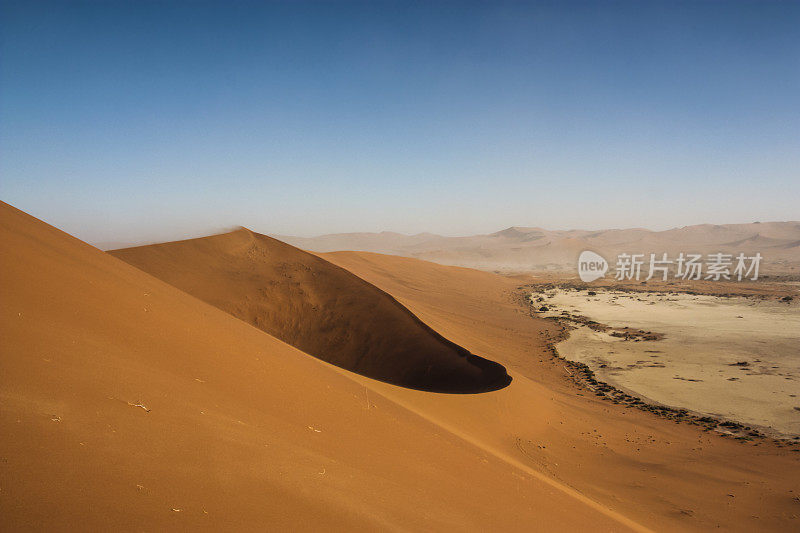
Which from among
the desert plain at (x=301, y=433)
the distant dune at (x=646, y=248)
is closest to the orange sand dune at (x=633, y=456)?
the desert plain at (x=301, y=433)

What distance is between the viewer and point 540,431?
10250 mm

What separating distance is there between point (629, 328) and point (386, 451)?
28072mm

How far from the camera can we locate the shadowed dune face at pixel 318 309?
42.1 ft

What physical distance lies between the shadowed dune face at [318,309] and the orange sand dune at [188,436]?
250 inches

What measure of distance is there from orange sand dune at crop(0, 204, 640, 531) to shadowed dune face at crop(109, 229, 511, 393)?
635 centimetres

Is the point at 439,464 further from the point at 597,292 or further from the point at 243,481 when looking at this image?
the point at 597,292

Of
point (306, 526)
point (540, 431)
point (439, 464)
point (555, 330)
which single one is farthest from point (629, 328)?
point (306, 526)

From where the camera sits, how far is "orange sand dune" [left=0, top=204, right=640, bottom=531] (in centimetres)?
221

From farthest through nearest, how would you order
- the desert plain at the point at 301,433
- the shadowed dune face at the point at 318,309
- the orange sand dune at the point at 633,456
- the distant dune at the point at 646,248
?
the distant dune at the point at 646,248 < the shadowed dune face at the point at 318,309 < the orange sand dune at the point at 633,456 < the desert plain at the point at 301,433

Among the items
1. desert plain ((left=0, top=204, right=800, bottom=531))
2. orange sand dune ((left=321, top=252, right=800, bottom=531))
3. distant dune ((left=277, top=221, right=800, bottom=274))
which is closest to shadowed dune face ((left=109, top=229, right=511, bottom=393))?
desert plain ((left=0, top=204, right=800, bottom=531))
